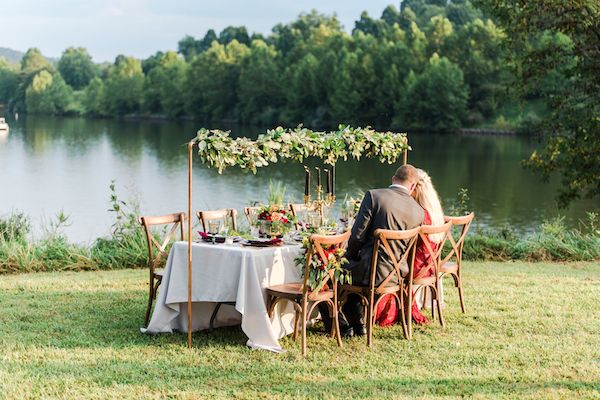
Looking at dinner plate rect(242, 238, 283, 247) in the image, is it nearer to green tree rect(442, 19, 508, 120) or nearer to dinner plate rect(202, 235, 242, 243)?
dinner plate rect(202, 235, 242, 243)

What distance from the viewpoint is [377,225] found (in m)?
7.50

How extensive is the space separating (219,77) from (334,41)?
14009mm

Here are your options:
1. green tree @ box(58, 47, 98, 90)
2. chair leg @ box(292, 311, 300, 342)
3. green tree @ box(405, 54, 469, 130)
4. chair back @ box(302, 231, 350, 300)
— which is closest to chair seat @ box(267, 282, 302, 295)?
chair back @ box(302, 231, 350, 300)

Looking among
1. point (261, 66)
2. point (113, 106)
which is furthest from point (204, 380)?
point (113, 106)

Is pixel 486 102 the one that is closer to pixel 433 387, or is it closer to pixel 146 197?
pixel 146 197

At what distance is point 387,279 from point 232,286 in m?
1.37

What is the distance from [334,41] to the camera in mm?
97750

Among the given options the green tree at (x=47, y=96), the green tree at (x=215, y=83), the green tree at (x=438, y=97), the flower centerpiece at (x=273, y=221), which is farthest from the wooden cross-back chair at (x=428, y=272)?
the green tree at (x=47, y=96)

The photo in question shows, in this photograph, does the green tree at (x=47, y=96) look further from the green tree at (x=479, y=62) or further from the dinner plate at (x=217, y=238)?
the dinner plate at (x=217, y=238)

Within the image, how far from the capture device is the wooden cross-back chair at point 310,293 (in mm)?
7113

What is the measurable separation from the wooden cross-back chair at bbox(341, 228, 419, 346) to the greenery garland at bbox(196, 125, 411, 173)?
1.16m

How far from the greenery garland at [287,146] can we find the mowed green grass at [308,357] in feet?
5.38

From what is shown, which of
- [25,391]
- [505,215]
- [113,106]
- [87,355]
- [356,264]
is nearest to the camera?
[25,391]

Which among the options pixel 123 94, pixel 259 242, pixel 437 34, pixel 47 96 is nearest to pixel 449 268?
pixel 259 242
